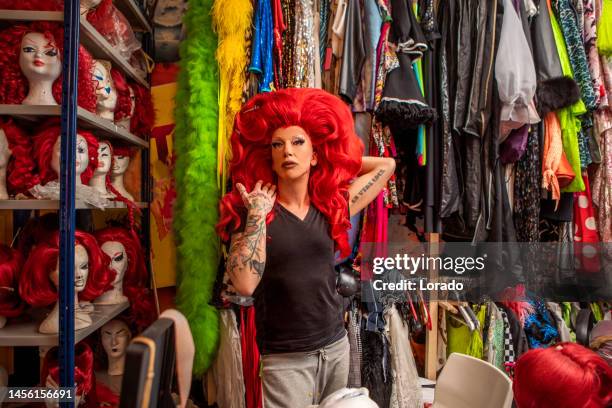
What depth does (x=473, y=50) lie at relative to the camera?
89.4 inches

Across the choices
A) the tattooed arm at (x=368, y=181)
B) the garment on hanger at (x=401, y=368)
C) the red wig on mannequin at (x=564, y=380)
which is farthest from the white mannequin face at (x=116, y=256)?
the red wig on mannequin at (x=564, y=380)

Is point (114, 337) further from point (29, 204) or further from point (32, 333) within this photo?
point (29, 204)

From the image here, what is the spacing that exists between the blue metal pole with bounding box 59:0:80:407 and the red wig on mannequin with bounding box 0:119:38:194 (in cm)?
20

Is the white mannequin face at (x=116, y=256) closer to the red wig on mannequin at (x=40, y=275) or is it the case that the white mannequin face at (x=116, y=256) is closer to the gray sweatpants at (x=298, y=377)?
the red wig on mannequin at (x=40, y=275)

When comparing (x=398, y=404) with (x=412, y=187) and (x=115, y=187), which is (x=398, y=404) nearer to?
(x=412, y=187)

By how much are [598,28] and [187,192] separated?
8.34ft

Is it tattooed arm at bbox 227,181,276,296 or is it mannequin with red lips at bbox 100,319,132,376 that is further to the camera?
mannequin with red lips at bbox 100,319,132,376

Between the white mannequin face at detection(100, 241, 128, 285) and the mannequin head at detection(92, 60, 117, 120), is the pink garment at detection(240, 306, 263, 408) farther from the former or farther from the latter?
the mannequin head at detection(92, 60, 117, 120)

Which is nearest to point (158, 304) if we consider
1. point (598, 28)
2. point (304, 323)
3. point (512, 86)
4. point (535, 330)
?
point (304, 323)

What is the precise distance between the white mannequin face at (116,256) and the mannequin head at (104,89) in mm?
659

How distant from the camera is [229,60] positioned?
6.65 ft

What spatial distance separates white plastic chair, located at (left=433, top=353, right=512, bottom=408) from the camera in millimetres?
1189

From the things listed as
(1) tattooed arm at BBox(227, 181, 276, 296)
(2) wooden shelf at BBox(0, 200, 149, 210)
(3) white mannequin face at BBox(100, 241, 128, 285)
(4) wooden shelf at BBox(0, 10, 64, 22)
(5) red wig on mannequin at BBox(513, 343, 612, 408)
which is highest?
(4) wooden shelf at BBox(0, 10, 64, 22)

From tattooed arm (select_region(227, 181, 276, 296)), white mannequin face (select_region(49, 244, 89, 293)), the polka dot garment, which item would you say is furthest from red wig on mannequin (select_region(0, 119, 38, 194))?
the polka dot garment
